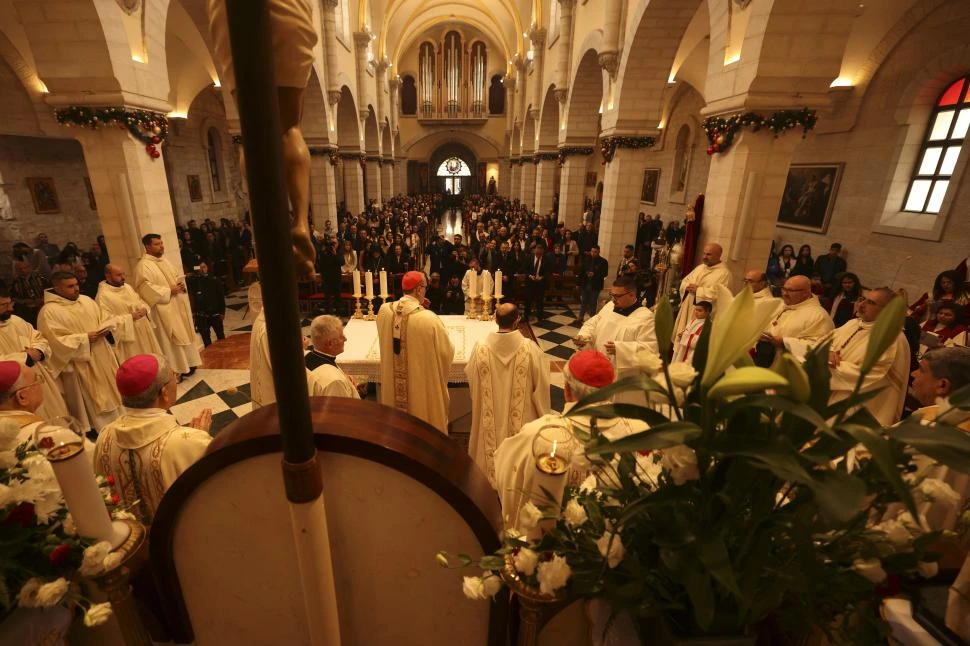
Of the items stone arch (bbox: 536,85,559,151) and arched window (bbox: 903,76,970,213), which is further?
stone arch (bbox: 536,85,559,151)

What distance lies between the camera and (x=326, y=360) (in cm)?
317

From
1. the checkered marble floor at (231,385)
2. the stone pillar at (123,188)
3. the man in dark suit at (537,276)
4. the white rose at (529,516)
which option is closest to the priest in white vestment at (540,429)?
the white rose at (529,516)

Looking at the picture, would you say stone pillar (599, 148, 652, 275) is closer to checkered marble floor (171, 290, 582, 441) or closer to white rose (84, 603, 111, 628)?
checkered marble floor (171, 290, 582, 441)

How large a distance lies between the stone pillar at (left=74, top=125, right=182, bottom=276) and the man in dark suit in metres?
6.01

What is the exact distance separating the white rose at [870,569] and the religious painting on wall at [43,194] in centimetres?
1613

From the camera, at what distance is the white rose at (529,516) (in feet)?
3.54

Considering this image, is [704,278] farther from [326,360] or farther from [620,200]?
[326,360]

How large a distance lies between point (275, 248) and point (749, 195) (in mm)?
6540

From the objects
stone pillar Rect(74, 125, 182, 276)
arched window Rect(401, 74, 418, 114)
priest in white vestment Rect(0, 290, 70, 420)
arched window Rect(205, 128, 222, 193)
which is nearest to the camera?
priest in white vestment Rect(0, 290, 70, 420)

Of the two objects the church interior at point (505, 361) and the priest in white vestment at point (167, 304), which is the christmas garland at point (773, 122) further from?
the priest in white vestment at point (167, 304)

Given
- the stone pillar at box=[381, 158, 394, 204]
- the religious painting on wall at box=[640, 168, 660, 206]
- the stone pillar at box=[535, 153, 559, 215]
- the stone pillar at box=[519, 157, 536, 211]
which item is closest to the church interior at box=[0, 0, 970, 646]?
the stone pillar at box=[535, 153, 559, 215]

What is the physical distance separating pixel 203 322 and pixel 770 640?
25.8 ft

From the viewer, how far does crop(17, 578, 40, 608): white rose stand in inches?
42.1

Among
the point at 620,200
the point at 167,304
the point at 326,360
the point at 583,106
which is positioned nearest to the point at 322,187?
the point at 583,106
